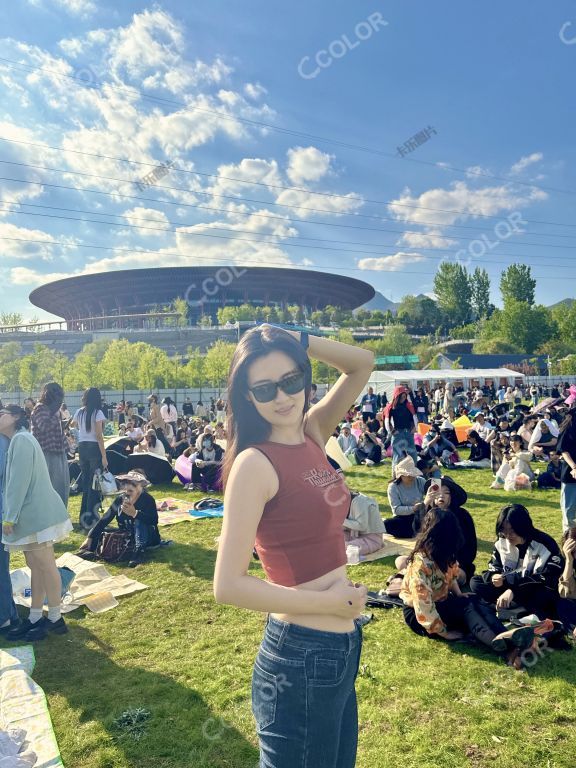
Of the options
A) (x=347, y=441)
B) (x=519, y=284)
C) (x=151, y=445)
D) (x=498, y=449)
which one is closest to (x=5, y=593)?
(x=151, y=445)

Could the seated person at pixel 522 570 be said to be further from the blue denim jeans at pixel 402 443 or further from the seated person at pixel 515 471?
the seated person at pixel 515 471

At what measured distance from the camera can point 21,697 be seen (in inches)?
161

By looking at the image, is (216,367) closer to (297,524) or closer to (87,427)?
(87,427)

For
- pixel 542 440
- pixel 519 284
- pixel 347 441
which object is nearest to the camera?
pixel 542 440

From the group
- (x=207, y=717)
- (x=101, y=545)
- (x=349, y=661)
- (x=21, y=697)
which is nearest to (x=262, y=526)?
(x=349, y=661)

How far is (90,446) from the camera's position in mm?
8961

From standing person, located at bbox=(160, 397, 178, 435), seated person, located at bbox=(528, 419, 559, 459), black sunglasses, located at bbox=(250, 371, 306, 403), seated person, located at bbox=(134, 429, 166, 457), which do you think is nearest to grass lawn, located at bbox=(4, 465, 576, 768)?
black sunglasses, located at bbox=(250, 371, 306, 403)

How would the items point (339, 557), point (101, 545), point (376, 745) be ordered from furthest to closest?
point (101, 545) < point (376, 745) < point (339, 557)

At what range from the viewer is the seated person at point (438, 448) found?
13727 mm

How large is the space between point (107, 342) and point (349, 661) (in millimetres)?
76716

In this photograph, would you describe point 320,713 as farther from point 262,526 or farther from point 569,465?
point 569,465

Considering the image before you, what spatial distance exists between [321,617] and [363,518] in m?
5.96

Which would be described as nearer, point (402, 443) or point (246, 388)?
point (246, 388)

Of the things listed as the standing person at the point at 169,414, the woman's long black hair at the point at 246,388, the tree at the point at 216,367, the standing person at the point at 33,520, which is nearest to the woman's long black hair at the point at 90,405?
the standing person at the point at 33,520
